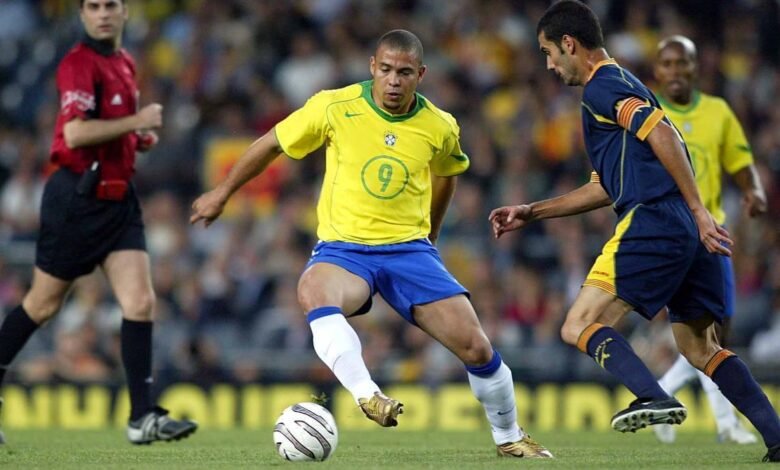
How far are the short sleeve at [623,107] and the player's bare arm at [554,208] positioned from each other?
1.79 feet

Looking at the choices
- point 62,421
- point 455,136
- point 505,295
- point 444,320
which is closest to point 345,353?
point 444,320

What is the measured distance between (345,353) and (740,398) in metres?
1.90

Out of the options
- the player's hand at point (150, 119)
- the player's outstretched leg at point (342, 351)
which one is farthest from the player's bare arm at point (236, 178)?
the player's hand at point (150, 119)

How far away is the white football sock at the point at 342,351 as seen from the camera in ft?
21.5

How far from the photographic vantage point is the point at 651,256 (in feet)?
20.8

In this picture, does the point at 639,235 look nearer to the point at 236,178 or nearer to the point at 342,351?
the point at 342,351

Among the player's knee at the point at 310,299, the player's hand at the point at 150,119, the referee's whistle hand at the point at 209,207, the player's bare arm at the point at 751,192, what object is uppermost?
the player's hand at the point at 150,119

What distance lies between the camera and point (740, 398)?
6641 millimetres

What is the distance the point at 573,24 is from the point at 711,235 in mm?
1229

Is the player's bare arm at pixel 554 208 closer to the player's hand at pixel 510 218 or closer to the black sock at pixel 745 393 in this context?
the player's hand at pixel 510 218

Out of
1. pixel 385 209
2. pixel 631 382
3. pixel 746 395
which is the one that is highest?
pixel 385 209

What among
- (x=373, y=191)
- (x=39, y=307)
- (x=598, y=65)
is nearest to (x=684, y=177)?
(x=598, y=65)

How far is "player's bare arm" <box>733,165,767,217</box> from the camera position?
9.04m

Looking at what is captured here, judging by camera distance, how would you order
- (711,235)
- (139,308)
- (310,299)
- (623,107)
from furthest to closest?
(139,308)
(310,299)
(623,107)
(711,235)
